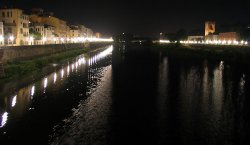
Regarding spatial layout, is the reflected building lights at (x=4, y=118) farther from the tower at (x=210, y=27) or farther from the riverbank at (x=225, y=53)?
the tower at (x=210, y=27)

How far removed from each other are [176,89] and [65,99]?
13.6 metres

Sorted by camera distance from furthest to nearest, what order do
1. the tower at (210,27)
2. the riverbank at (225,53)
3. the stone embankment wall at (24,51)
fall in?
1. the tower at (210,27)
2. the riverbank at (225,53)
3. the stone embankment wall at (24,51)

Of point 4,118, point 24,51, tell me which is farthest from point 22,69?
point 4,118

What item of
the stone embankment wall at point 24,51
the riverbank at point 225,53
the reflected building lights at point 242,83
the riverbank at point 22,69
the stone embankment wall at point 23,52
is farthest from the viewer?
the riverbank at point 225,53

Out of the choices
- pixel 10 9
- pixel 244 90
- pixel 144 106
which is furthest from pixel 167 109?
pixel 10 9

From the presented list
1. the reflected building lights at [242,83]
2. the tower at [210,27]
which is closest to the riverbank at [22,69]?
the reflected building lights at [242,83]

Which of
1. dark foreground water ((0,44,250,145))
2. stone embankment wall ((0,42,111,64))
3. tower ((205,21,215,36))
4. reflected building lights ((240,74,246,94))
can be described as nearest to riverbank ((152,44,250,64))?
reflected building lights ((240,74,246,94))

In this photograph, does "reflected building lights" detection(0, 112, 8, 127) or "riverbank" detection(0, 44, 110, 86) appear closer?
"reflected building lights" detection(0, 112, 8, 127)

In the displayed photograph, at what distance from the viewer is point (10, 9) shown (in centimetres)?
6694

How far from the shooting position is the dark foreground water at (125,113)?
63.5 feet

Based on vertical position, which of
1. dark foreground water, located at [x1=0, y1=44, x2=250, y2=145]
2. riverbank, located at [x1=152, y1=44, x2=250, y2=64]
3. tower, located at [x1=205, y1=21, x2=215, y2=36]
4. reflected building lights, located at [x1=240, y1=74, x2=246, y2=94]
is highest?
tower, located at [x1=205, y1=21, x2=215, y2=36]

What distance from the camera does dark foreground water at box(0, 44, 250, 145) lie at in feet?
63.5

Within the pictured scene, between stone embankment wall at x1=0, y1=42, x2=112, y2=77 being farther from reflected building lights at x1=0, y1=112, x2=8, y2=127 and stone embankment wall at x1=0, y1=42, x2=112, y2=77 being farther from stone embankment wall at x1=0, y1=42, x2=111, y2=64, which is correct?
reflected building lights at x1=0, y1=112, x2=8, y2=127

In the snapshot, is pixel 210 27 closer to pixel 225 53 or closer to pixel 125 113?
pixel 225 53
